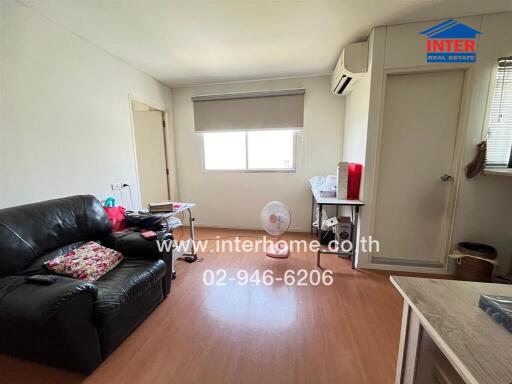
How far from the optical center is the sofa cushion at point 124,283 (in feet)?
4.17

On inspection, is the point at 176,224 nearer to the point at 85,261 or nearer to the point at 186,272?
the point at 186,272

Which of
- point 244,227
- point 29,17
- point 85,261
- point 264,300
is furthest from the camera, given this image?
point 244,227

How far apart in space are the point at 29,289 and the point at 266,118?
3.07m

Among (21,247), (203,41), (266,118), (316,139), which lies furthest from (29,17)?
(316,139)

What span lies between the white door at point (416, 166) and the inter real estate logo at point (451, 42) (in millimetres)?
124

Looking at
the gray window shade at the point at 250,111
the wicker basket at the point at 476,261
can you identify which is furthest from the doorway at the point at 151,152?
the wicker basket at the point at 476,261

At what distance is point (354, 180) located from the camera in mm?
2441

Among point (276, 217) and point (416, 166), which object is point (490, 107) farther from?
point (276, 217)

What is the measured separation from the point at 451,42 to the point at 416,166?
1.15 meters

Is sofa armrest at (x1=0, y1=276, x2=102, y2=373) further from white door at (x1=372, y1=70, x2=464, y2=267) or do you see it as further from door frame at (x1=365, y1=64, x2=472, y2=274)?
white door at (x1=372, y1=70, x2=464, y2=267)

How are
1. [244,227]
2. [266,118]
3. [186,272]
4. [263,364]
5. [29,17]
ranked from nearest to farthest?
[263,364], [29,17], [186,272], [266,118], [244,227]

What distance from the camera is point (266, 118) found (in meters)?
3.30

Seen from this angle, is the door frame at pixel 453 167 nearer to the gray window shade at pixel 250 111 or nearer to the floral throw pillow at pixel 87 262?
the gray window shade at pixel 250 111

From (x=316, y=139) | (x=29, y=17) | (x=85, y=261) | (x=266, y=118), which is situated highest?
(x=29, y=17)
